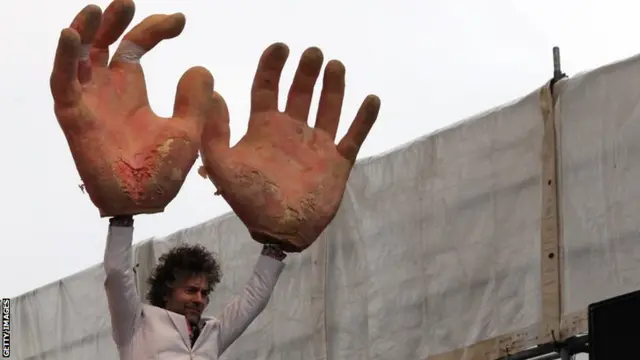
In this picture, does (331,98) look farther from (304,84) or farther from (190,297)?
(190,297)

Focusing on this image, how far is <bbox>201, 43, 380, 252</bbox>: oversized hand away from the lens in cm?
287

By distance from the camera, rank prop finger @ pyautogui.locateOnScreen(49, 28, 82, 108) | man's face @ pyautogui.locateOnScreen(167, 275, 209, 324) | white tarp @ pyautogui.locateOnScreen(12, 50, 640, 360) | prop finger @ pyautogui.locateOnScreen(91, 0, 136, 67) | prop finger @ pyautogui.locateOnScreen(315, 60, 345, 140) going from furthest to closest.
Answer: white tarp @ pyautogui.locateOnScreen(12, 50, 640, 360) < prop finger @ pyautogui.locateOnScreen(315, 60, 345, 140) < man's face @ pyautogui.locateOnScreen(167, 275, 209, 324) < prop finger @ pyautogui.locateOnScreen(91, 0, 136, 67) < prop finger @ pyautogui.locateOnScreen(49, 28, 82, 108)

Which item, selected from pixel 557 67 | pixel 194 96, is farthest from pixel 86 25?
pixel 557 67

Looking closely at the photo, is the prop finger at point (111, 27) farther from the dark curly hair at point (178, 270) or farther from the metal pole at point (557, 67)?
the metal pole at point (557, 67)

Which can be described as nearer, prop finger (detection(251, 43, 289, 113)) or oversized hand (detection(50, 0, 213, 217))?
oversized hand (detection(50, 0, 213, 217))

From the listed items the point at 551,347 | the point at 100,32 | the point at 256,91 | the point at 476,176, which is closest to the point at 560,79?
the point at 476,176

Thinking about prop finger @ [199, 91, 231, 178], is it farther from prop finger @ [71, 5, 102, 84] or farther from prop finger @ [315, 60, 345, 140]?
prop finger @ [71, 5, 102, 84]

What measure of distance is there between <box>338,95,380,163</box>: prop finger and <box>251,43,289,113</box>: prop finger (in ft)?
0.55

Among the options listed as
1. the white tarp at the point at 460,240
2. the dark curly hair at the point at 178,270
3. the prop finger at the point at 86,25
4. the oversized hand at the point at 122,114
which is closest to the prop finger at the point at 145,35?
the oversized hand at the point at 122,114

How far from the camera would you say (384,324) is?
4234 mm

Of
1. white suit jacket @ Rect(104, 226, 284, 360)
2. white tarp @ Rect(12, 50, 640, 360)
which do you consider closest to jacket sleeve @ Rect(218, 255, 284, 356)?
white suit jacket @ Rect(104, 226, 284, 360)

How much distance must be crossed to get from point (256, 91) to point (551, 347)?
1232mm

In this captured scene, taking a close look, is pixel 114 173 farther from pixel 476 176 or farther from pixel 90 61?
pixel 476 176

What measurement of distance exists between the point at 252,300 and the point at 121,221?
363mm
